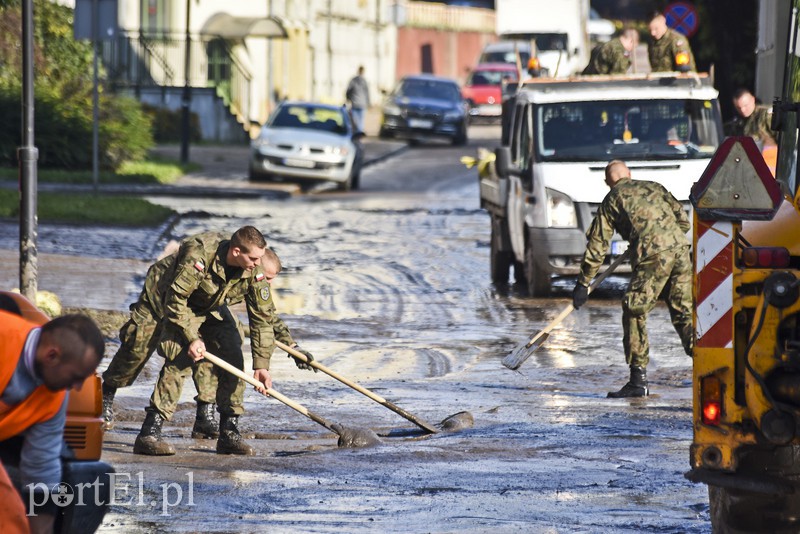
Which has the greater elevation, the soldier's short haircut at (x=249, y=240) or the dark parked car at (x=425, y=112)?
the soldier's short haircut at (x=249, y=240)

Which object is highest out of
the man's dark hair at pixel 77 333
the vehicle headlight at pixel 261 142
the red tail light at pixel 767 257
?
the red tail light at pixel 767 257

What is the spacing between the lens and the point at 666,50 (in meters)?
17.2

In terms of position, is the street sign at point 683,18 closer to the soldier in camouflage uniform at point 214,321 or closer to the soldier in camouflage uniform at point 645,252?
the soldier in camouflage uniform at point 645,252

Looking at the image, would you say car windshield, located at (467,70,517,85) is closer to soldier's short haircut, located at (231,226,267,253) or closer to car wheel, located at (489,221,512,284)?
car wheel, located at (489,221,512,284)

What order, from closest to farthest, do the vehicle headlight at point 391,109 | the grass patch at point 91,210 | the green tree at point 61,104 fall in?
the grass patch at point 91,210, the green tree at point 61,104, the vehicle headlight at point 391,109

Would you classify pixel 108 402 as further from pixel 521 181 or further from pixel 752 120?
pixel 752 120

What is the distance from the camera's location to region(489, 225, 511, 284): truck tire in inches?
670

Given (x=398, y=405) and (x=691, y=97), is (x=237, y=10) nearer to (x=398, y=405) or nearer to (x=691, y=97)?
(x=691, y=97)

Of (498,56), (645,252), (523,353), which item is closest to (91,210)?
(523,353)

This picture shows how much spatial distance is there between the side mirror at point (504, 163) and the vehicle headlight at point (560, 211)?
0.55 metres

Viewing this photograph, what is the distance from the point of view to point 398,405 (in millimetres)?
10711

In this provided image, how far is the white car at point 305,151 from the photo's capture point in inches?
1116

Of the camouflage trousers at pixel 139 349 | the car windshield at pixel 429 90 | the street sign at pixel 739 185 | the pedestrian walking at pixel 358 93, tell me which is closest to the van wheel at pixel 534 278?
the camouflage trousers at pixel 139 349

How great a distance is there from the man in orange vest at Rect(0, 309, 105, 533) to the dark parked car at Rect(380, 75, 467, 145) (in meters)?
34.8
